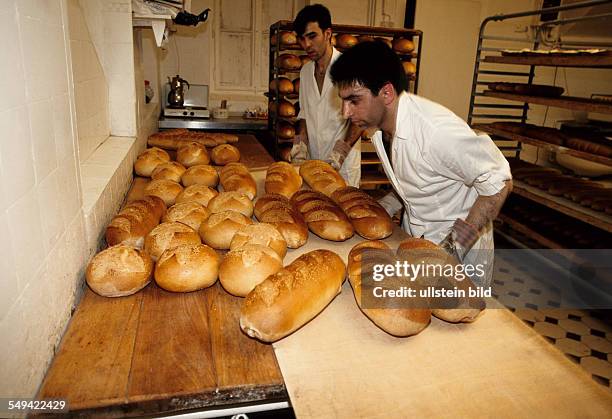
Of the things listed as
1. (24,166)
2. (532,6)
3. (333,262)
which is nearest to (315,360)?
(333,262)

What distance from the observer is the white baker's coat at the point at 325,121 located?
333 centimetres

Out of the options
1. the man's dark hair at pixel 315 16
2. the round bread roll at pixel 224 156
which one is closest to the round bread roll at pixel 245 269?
the round bread roll at pixel 224 156

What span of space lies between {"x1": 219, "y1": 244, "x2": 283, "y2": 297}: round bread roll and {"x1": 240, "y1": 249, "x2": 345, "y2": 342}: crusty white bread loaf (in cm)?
6

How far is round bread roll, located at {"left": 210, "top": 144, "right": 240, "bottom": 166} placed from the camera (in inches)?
115

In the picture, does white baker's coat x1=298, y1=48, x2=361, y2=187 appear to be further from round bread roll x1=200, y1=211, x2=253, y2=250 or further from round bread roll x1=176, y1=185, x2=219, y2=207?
round bread roll x1=200, y1=211, x2=253, y2=250

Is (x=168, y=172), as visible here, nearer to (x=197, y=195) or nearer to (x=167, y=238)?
(x=197, y=195)

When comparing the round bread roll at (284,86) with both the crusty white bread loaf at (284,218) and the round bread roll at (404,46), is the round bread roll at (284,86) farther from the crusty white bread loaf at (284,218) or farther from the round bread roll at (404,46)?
the crusty white bread loaf at (284,218)

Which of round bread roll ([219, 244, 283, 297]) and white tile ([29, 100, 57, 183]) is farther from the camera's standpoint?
round bread roll ([219, 244, 283, 297])

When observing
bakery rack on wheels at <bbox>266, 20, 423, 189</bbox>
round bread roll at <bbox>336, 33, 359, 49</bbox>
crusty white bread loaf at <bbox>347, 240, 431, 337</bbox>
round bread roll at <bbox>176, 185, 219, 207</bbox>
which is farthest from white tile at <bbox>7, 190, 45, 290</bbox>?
round bread roll at <bbox>336, 33, 359, 49</bbox>

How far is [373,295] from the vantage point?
1266 mm

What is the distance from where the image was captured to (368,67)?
5.65 feet

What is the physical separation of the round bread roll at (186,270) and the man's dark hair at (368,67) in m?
0.90

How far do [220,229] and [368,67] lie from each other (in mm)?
854

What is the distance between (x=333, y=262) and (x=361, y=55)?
851mm
